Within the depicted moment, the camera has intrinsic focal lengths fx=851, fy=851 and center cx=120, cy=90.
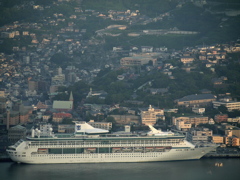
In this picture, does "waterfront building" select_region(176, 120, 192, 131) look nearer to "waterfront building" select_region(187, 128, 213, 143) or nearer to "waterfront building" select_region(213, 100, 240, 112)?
"waterfront building" select_region(187, 128, 213, 143)

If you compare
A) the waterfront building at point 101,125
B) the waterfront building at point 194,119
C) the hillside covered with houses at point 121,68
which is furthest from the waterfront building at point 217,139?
the waterfront building at point 101,125

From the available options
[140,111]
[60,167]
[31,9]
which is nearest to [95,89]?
[140,111]

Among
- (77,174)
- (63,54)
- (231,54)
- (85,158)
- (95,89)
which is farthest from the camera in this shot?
(63,54)

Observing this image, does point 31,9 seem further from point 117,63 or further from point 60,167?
point 60,167

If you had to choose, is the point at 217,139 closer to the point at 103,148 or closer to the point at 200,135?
the point at 200,135

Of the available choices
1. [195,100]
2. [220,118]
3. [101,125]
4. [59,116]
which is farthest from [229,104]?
[59,116]

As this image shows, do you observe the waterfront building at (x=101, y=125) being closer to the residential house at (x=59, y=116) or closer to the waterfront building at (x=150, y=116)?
the waterfront building at (x=150, y=116)

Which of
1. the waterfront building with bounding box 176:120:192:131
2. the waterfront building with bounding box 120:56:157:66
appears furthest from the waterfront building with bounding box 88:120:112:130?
the waterfront building with bounding box 120:56:157:66
